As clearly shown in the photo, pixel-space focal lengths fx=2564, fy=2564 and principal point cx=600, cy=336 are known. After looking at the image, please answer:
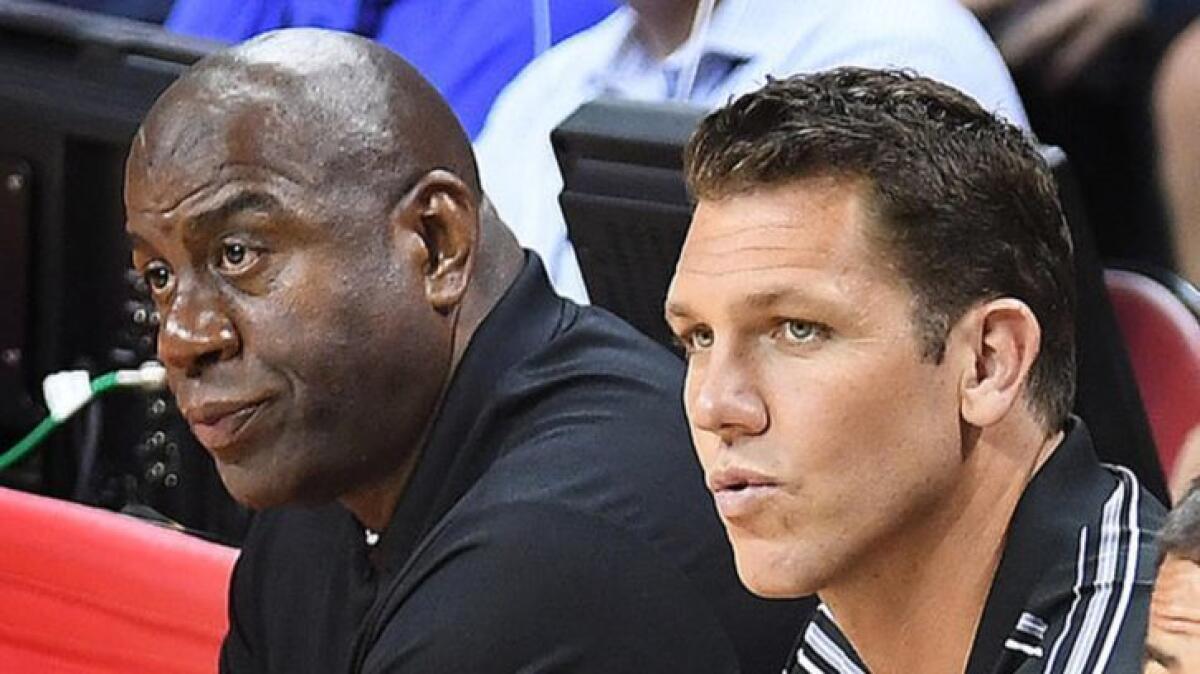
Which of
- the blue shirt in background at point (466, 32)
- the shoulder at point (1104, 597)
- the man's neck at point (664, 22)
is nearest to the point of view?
the shoulder at point (1104, 597)

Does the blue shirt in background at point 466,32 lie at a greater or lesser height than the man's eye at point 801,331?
lesser

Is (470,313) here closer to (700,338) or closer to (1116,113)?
(700,338)

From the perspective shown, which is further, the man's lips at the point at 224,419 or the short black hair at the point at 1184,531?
the man's lips at the point at 224,419

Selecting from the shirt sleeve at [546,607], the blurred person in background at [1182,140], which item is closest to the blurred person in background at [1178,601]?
the shirt sleeve at [546,607]

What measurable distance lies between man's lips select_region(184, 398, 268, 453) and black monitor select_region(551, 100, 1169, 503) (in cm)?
28

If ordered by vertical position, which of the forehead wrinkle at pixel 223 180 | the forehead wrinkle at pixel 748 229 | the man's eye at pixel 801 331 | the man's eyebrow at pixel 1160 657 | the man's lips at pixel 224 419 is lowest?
the man's lips at pixel 224 419

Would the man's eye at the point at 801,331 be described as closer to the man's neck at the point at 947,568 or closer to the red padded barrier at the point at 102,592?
the man's neck at the point at 947,568

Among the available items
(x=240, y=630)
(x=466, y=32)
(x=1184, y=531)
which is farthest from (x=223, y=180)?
(x=466, y=32)

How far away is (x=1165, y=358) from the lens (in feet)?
6.42

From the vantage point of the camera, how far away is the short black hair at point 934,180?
1.33 metres

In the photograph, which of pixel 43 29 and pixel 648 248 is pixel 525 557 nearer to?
pixel 648 248

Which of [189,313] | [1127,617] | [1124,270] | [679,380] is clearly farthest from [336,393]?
[1124,270]

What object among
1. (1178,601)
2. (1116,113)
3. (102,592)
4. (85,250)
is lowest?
→ (102,592)

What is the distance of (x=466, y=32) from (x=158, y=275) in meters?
1.01
